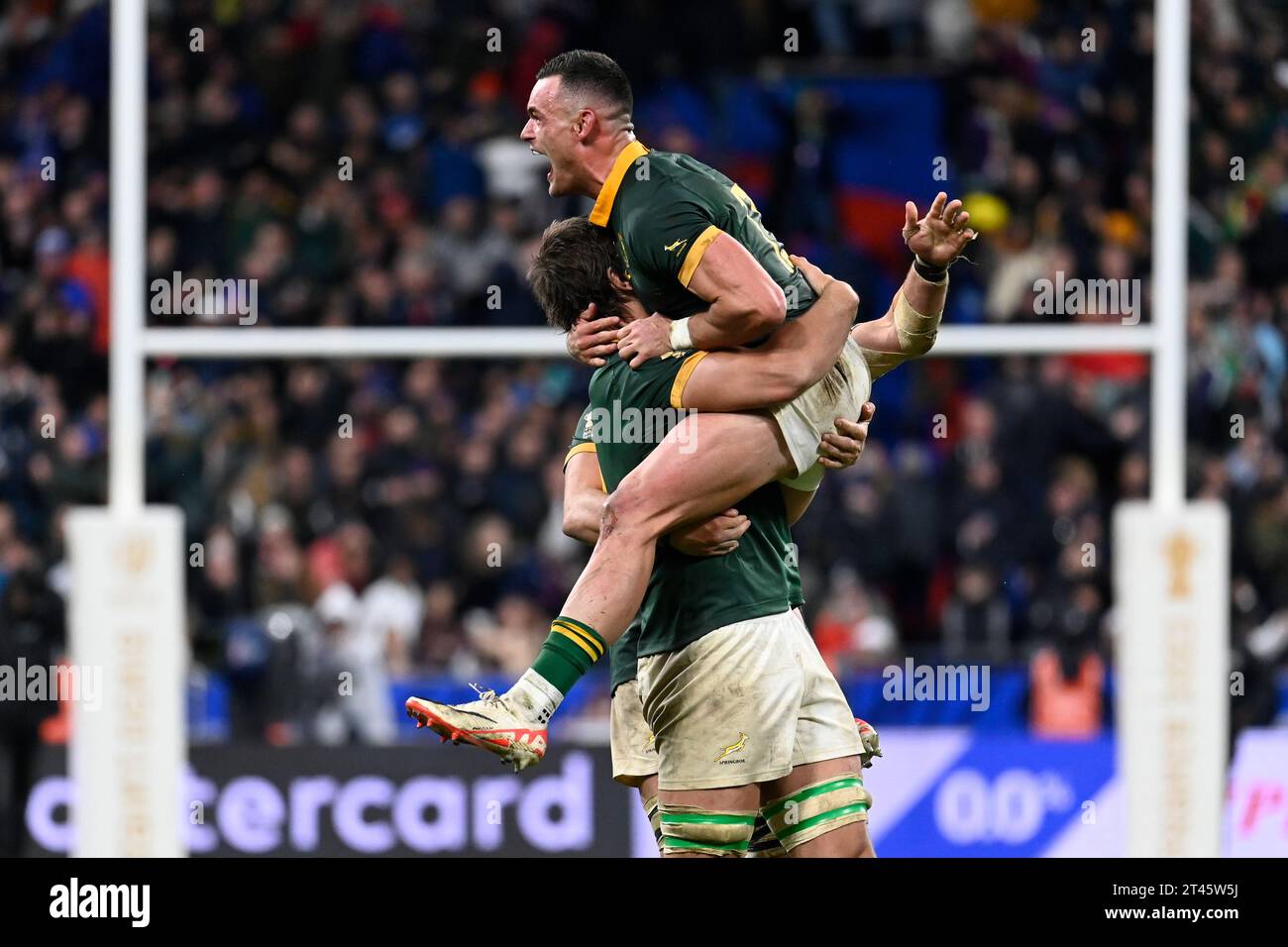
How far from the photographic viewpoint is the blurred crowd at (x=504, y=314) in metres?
10.2

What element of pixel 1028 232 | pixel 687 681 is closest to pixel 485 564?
pixel 1028 232

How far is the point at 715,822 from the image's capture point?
4504 mm

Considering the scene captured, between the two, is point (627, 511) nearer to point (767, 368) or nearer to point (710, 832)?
point (767, 368)

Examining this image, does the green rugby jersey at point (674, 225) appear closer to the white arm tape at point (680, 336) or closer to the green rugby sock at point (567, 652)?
the white arm tape at point (680, 336)

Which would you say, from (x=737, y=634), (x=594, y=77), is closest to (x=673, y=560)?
(x=737, y=634)

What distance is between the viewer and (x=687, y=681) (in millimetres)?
4574

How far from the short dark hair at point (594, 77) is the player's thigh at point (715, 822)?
4.63 feet

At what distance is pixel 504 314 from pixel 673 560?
607cm

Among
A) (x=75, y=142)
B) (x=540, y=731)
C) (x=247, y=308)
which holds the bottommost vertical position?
(x=540, y=731)

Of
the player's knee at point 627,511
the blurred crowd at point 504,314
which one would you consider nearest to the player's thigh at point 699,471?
the player's knee at point 627,511

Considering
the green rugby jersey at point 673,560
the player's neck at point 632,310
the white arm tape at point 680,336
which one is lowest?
the green rugby jersey at point 673,560

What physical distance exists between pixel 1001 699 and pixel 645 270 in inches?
215

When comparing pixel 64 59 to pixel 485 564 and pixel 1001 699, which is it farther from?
pixel 1001 699

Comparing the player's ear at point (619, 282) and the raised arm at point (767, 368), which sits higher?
the player's ear at point (619, 282)
